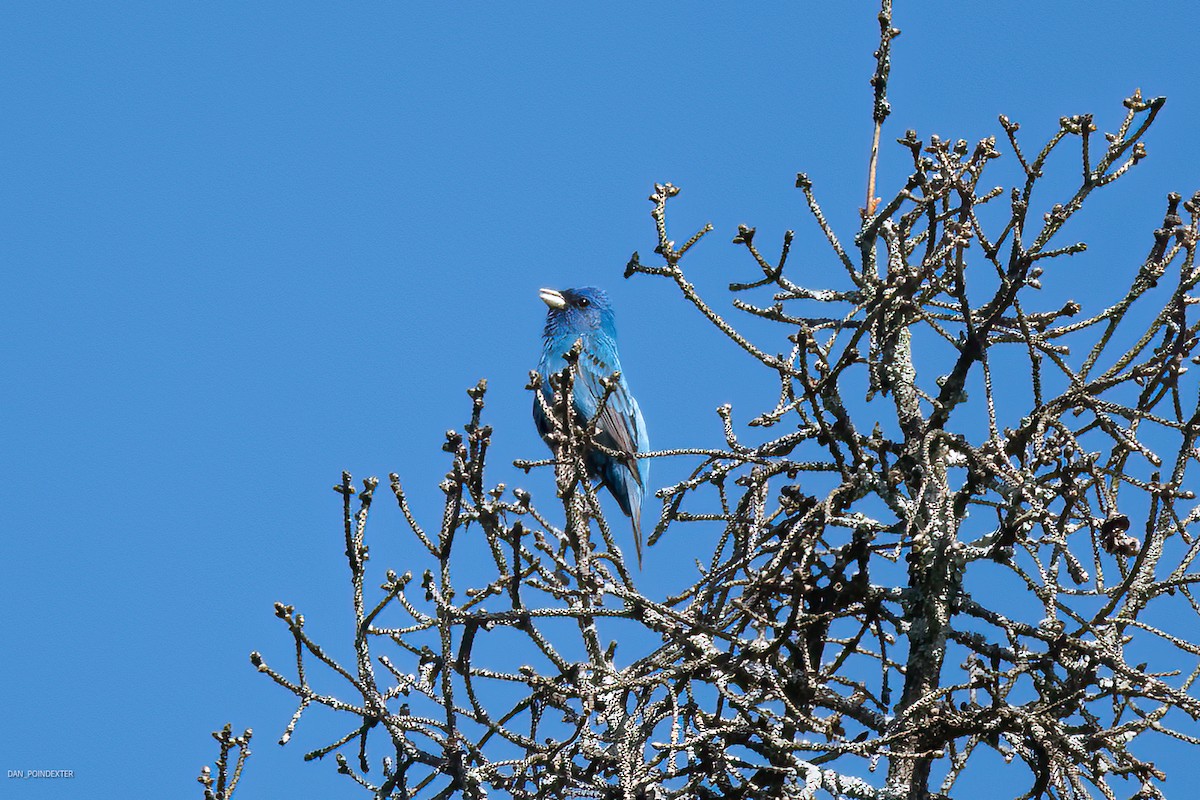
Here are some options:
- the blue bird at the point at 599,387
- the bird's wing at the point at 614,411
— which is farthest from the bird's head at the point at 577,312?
the bird's wing at the point at 614,411

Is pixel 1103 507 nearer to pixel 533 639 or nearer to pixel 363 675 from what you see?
pixel 533 639

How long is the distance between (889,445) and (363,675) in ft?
6.84

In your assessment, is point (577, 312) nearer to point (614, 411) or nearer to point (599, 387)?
point (599, 387)

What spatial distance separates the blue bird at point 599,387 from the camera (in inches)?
388

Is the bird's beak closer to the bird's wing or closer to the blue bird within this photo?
the blue bird

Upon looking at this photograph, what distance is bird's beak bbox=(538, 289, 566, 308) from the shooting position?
11.5 metres

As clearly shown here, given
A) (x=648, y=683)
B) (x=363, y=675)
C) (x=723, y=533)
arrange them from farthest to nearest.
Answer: (x=723, y=533), (x=648, y=683), (x=363, y=675)

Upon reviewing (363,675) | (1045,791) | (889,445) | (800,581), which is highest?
(889,445)

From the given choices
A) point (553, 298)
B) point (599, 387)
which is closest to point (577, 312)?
point (553, 298)

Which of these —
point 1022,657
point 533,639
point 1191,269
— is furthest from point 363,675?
point 1191,269

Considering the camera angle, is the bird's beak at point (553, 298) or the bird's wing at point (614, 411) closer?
the bird's wing at point (614, 411)

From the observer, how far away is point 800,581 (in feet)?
15.3

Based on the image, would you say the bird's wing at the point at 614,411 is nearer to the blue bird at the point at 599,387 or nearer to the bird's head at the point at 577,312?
the blue bird at the point at 599,387

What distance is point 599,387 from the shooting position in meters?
10.2
